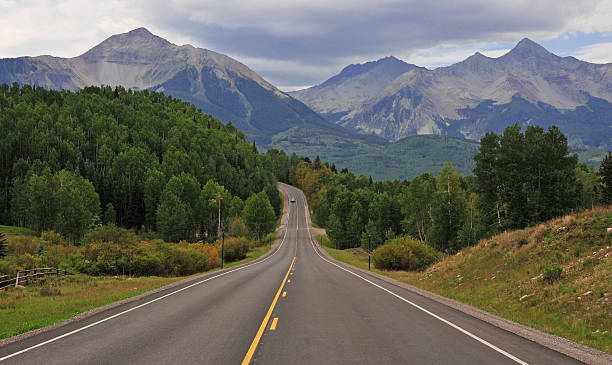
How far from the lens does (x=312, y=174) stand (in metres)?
179

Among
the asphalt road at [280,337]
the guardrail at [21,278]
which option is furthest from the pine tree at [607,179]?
the guardrail at [21,278]

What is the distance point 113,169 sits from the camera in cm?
11588

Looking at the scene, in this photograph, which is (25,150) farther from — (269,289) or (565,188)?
(565,188)

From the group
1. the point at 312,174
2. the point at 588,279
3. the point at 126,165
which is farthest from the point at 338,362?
the point at 312,174

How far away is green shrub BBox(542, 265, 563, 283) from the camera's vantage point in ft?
56.1

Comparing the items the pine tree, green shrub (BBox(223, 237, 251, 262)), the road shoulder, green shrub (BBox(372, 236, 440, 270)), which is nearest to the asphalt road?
the road shoulder

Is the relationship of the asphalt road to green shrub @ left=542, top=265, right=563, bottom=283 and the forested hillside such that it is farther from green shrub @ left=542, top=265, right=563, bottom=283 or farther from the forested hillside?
the forested hillside

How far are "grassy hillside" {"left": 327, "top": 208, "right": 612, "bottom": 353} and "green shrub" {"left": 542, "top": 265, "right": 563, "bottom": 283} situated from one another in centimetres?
4

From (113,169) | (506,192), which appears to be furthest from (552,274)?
(113,169)

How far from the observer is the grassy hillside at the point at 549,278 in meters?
13.3

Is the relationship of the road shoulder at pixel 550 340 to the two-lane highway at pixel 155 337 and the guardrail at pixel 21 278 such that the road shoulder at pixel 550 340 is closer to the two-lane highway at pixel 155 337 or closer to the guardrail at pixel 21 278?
the two-lane highway at pixel 155 337

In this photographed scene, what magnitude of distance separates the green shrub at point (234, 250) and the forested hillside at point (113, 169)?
23.5 m

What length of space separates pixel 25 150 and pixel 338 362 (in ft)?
444

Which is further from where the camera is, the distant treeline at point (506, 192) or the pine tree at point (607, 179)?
the pine tree at point (607, 179)
